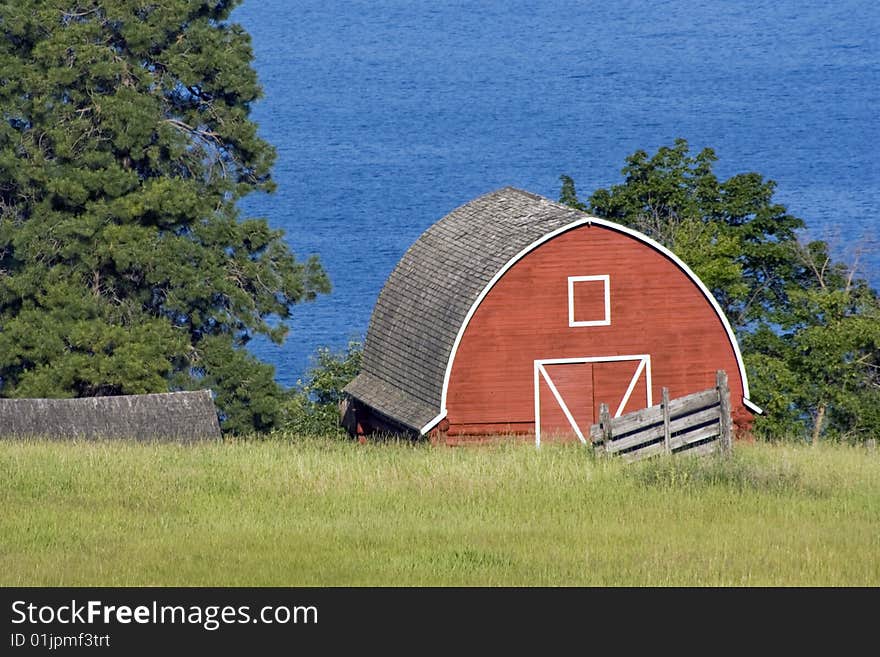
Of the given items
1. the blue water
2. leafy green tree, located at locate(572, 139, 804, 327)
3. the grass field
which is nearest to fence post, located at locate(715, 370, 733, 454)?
the grass field

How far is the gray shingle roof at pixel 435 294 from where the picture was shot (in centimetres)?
3375

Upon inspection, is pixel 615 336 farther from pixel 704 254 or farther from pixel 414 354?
pixel 704 254

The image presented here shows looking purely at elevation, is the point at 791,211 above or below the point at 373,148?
below

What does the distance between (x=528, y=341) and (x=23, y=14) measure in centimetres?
1818

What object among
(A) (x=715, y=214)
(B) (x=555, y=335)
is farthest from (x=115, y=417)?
(A) (x=715, y=214)

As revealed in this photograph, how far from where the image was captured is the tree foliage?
41844 millimetres

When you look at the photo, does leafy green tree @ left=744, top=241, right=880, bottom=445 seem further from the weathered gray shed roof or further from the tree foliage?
the weathered gray shed roof

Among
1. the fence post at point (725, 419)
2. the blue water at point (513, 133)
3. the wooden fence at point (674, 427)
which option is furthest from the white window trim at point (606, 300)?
the blue water at point (513, 133)

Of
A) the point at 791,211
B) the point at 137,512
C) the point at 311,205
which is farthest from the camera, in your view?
→ the point at 311,205

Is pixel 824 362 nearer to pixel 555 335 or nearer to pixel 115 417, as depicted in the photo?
pixel 555 335

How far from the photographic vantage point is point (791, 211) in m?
118

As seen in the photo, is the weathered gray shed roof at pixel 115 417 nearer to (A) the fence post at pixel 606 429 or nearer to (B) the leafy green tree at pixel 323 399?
(B) the leafy green tree at pixel 323 399

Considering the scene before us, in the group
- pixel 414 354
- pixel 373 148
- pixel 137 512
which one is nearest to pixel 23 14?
pixel 414 354

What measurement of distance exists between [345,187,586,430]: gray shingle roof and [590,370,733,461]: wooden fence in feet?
27.2
